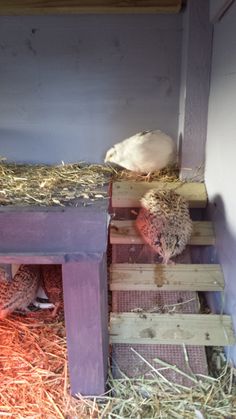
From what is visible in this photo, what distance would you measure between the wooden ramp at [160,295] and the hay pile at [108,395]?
0.08 metres

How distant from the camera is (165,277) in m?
1.79

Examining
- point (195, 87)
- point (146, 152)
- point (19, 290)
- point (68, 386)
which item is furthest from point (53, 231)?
point (195, 87)

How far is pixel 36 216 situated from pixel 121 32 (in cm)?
157

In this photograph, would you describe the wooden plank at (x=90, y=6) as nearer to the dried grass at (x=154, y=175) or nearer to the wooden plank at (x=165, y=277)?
the dried grass at (x=154, y=175)

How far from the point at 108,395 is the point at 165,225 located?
0.77m

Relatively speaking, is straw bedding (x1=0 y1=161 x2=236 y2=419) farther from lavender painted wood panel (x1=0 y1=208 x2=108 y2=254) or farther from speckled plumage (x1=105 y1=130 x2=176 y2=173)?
speckled plumage (x1=105 y1=130 x2=176 y2=173)

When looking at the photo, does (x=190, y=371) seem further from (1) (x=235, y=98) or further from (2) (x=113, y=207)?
(1) (x=235, y=98)

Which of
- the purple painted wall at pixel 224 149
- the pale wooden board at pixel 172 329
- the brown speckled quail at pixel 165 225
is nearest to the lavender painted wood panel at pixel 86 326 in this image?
the pale wooden board at pixel 172 329

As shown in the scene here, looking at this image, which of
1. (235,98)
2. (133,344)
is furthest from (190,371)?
(235,98)

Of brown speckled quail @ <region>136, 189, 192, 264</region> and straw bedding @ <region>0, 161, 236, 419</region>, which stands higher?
brown speckled quail @ <region>136, 189, 192, 264</region>

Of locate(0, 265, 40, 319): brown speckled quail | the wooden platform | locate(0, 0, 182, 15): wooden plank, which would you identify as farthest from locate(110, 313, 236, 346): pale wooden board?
locate(0, 0, 182, 15): wooden plank

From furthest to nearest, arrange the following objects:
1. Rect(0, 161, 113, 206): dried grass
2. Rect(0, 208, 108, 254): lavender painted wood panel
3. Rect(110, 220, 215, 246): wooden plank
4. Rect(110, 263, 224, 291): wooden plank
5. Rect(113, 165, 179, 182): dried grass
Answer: Rect(113, 165, 179, 182): dried grass
Rect(110, 220, 215, 246): wooden plank
Rect(110, 263, 224, 291): wooden plank
Rect(0, 161, 113, 206): dried grass
Rect(0, 208, 108, 254): lavender painted wood panel

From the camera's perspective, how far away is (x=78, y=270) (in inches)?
49.8

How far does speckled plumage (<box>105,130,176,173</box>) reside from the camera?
6.88 feet
